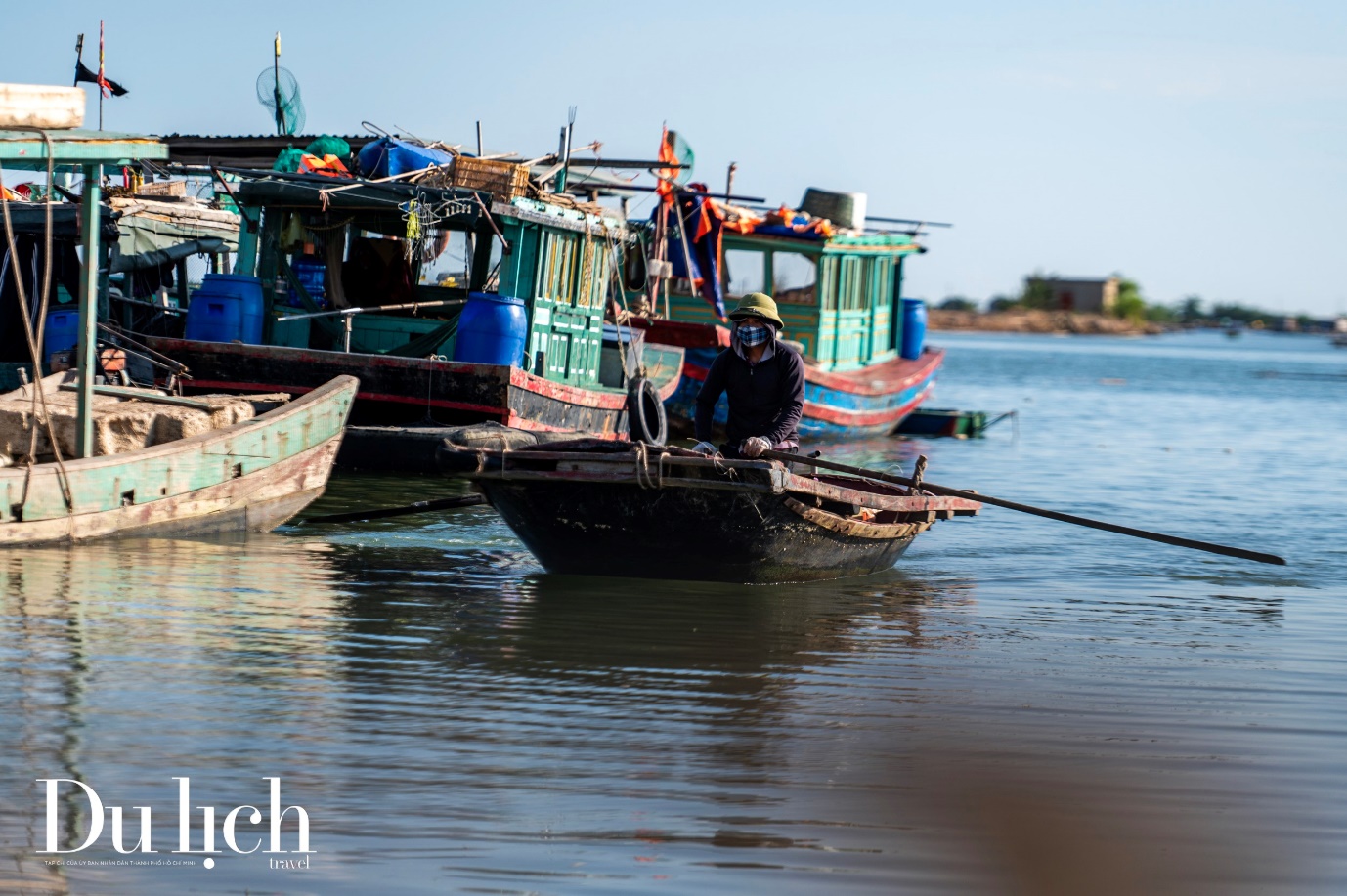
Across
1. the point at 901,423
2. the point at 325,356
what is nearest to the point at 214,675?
the point at 325,356

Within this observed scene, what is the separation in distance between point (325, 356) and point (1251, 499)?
33.5ft

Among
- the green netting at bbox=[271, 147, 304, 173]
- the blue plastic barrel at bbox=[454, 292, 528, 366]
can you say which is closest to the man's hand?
the blue plastic barrel at bbox=[454, 292, 528, 366]

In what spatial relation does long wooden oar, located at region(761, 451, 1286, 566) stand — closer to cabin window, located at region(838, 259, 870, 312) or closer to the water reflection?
the water reflection

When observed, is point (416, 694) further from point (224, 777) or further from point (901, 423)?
point (901, 423)

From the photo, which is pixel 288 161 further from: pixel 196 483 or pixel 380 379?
pixel 196 483

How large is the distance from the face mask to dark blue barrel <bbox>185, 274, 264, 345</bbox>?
732 cm

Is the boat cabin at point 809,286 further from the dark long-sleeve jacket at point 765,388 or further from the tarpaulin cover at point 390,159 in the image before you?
the dark long-sleeve jacket at point 765,388

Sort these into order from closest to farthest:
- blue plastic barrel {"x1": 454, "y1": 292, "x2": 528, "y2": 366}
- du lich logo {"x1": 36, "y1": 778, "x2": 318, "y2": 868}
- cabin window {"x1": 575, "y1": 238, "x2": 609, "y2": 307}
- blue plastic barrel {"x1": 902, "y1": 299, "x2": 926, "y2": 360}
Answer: du lich logo {"x1": 36, "y1": 778, "x2": 318, "y2": 868} < blue plastic barrel {"x1": 454, "y1": 292, "x2": 528, "y2": 366} < cabin window {"x1": 575, "y1": 238, "x2": 609, "y2": 307} < blue plastic barrel {"x1": 902, "y1": 299, "x2": 926, "y2": 360}

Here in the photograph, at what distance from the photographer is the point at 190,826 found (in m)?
4.73

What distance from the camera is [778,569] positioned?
9273 millimetres

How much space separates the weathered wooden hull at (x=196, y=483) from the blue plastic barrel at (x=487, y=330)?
2.49 meters

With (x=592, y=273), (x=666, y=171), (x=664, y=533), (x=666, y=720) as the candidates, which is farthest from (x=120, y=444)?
(x=666, y=171)

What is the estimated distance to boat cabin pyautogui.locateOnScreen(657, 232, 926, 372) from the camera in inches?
856

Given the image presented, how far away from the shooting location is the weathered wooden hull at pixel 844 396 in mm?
20375
